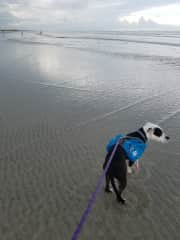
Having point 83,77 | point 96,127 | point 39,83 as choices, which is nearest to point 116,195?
point 96,127

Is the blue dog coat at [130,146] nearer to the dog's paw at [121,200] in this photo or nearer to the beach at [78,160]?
the dog's paw at [121,200]

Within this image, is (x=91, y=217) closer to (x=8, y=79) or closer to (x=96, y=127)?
(x=96, y=127)

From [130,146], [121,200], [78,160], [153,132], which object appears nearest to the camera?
[130,146]

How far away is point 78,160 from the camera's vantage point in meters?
5.01

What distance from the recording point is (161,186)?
4242 millimetres

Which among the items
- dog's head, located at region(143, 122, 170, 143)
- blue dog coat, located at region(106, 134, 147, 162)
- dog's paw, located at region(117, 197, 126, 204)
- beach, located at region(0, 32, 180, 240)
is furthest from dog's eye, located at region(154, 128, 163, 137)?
dog's paw, located at region(117, 197, 126, 204)

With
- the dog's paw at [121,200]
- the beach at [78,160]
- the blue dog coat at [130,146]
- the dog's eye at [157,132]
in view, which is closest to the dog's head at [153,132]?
the dog's eye at [157,132]

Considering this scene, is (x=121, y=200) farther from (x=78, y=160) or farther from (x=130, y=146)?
(x=78, y=160)

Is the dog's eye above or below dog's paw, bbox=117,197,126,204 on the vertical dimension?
above

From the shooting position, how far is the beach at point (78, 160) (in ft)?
11.3

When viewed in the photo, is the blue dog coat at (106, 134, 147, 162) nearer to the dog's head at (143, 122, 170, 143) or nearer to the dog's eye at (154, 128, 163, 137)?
the dog's head at (143, 122, 170, 143)

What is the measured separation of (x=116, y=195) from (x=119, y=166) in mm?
848

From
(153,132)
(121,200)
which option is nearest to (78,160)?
(121,200)

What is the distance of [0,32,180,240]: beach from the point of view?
344 centimetres
